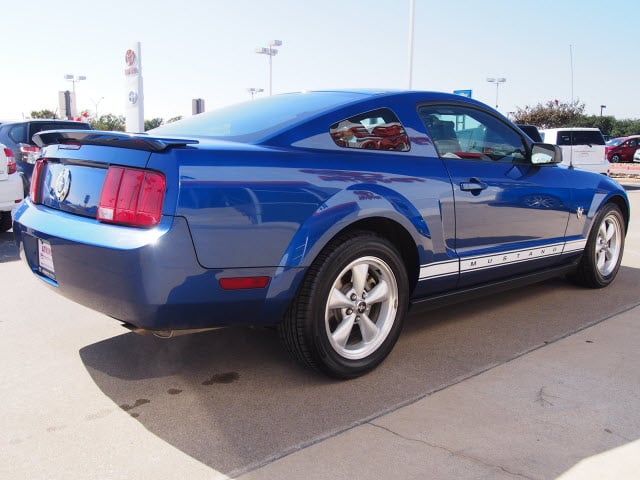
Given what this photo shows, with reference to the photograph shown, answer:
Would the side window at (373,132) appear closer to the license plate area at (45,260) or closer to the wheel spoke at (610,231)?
the license plate area at (45,260)

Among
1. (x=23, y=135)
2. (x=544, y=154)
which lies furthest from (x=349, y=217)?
(x=23, y=135)

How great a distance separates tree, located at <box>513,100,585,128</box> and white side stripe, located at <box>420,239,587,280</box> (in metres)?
37.0

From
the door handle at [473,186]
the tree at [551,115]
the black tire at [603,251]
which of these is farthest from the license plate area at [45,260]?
the tree at [551,115]

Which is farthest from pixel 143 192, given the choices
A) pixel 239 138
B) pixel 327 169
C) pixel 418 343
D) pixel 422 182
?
pixel 418 343

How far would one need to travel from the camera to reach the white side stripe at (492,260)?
11.4ft

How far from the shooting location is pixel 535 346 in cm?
370

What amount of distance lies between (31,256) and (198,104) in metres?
19.4

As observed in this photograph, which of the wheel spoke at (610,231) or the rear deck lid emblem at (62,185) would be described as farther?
the wheel spoke at (610,231)

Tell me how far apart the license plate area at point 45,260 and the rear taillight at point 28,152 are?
294 inches

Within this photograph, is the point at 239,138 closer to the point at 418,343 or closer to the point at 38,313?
the point at 418,343

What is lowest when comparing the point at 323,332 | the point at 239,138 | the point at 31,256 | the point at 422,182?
the point at 323,332

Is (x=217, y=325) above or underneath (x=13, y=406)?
above

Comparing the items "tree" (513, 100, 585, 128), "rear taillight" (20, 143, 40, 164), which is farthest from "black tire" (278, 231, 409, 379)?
"tree" (513, 100, 585, 128)

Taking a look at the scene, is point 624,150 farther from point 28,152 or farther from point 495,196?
point 495,196
